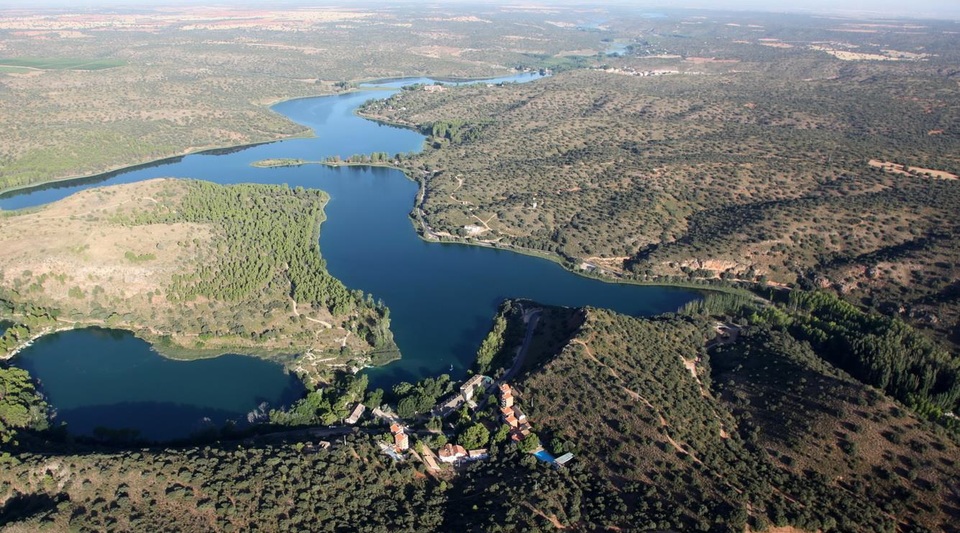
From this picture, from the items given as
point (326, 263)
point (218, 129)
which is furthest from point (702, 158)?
point (218, 129)

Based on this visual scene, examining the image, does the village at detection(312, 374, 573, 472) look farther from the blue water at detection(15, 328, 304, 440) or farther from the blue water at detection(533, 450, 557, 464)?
the blue water at detection(15, 328, 304, 440)

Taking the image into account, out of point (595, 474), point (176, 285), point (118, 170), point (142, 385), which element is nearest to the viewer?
point (595, 474)

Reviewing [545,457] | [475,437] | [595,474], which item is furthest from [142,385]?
[595,474]

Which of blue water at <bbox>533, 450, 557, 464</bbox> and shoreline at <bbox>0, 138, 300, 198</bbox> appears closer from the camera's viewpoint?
blue water at <bbox>533, 450, 557, 464</bbox>

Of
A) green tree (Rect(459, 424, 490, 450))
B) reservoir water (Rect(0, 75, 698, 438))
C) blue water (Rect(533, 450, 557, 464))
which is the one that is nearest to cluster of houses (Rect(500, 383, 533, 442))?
blue water (Rect(533, 450, 557, 464))

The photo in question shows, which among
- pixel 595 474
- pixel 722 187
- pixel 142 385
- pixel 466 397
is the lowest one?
pixel 142 385

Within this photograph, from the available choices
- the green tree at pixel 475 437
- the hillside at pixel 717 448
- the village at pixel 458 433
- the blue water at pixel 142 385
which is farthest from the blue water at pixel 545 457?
the blue water at pixel 142 385

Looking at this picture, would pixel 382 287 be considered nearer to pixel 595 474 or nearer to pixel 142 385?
pixel 142 385
